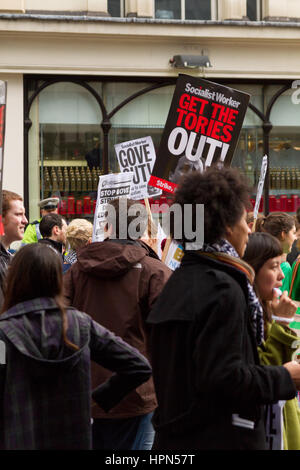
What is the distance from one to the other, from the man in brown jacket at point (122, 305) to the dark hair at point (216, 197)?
4.37 ft

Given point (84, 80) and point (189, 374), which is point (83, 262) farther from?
point (84, 80)

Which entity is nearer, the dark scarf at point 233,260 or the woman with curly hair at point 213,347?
the woman with curly hair at point 213,347

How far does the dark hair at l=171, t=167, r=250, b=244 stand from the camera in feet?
9.73

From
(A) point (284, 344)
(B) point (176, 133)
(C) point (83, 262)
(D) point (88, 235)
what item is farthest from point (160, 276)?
(D) point (88, 235)

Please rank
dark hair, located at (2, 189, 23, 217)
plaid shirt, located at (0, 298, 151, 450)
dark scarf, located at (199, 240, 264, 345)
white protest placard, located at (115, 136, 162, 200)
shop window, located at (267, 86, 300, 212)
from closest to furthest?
dark scarf, located at (199, 240, 264, 345), plaid shirt, located at (0, 298, 151, 450), dark hair, located at (2, 189, 23, 217), white protest placard, located at (115, 136, 162, 200), shop window, located at (267, 86, 300, 212)

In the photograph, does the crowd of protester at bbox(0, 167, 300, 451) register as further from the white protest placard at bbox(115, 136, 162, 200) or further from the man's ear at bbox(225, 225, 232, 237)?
the white protest placard at bbox(115, 136, 162, 200)

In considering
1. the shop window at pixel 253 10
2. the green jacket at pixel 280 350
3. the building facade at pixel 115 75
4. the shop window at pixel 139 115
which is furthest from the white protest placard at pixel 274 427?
the shop window at pixel 253 10

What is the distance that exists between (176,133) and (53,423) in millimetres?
3774

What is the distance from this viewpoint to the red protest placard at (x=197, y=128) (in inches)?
252

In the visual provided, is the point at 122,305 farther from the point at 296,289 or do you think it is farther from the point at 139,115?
the point at 139,115

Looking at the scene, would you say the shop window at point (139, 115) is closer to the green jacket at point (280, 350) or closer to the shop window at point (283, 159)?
the shop window at point (283, 159)

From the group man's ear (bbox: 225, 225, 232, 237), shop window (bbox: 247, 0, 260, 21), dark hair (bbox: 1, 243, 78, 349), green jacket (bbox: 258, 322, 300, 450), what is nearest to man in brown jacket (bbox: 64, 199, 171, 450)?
green jacket (bbox: 258, 322, 300, 450)

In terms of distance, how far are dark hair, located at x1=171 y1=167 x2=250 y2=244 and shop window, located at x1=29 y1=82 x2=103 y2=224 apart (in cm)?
1115
